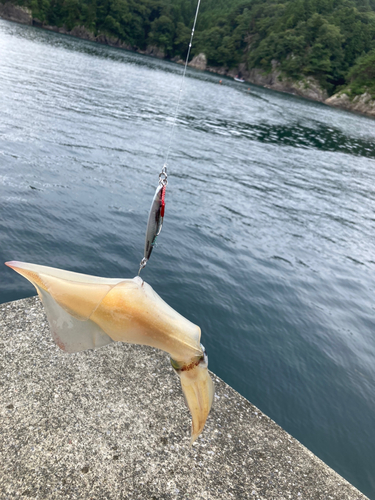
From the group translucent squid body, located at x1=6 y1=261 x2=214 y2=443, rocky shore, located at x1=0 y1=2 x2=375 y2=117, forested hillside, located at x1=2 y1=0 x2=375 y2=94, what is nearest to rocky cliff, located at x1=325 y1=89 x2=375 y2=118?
rocky shore, located at x1=0 y1=2 x2=375 y2=117

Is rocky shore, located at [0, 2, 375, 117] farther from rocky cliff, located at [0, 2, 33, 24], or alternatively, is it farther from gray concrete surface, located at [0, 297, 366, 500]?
gray concrete surface, located at [0, 297, 366, 500]

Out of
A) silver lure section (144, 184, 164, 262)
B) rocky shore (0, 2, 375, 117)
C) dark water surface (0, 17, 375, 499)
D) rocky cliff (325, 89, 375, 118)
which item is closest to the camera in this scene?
silver lure section (144, 184, 164, 262)

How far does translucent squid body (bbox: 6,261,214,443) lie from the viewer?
8.38ft

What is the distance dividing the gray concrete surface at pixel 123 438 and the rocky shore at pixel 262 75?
84.9 metres

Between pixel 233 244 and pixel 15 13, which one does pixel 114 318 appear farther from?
pixel 15 13

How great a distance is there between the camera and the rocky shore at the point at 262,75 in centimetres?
8056

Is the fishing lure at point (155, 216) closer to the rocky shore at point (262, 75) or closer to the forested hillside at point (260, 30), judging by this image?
the rocky shore at point (262, 75)

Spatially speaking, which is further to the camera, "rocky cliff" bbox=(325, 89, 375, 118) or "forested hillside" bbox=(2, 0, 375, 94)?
"forested hillside" bbox=(2, 0, 375, 94)

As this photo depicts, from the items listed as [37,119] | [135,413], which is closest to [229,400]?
[135,413]

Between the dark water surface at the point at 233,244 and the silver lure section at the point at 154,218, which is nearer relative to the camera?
the silver lure section at the point at 154,218

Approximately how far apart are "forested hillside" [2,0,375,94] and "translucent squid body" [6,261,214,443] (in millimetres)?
94516

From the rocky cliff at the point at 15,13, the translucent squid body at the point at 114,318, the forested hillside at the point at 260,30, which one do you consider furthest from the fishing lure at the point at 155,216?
the rocky cliff at the point at 15,13

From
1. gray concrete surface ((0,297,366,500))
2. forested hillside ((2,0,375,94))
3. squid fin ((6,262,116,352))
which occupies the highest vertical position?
forested hillside ((2,0,375,94))

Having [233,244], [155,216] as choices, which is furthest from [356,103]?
[155,216]
